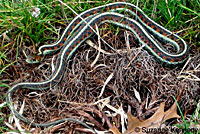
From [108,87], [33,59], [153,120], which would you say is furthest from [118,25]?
[153,120]

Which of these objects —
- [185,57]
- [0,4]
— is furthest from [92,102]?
[0,4]

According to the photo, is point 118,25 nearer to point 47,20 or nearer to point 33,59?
point 47,20

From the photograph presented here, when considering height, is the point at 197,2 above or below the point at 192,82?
above

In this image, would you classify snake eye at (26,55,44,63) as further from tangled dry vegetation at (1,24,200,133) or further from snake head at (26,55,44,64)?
tangled dry vegetation at (1,24,200,133)

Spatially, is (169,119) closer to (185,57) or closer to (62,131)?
(185,57)

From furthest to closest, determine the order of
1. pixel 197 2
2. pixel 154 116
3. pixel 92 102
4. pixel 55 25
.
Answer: pixel 55 25, pixel 197 2, pixel 92 102, pixel 154 116

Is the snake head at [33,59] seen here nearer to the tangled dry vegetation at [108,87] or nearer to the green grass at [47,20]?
the tangled dry vegetation at [108,87]
